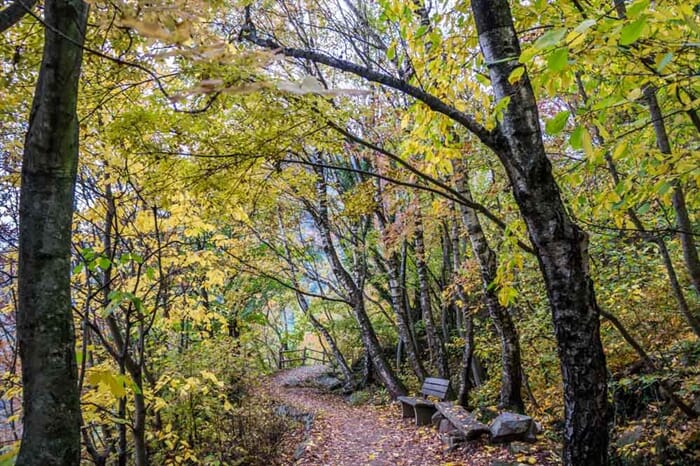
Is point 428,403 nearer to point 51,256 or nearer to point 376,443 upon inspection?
point 376,443

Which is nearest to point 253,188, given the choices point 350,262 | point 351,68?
point 351,68

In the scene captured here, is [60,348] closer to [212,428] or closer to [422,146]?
→ [422,146]

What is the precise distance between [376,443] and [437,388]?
140 centimetres

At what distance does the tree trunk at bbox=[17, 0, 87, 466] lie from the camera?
889 mm

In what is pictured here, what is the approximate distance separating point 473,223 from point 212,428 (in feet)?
16.4

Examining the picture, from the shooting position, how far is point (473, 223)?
5289 millimetres

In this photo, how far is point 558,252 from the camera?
2.14m

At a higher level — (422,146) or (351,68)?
(351,68)

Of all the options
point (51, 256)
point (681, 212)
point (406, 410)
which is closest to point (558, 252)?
point (681, 212)

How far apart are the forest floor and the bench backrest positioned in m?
0.55

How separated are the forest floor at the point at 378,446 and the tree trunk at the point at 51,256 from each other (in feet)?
13.6

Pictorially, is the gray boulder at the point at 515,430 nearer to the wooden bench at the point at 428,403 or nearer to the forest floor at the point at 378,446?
the forest floor at the point at 378,446

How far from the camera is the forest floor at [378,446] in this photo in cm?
422

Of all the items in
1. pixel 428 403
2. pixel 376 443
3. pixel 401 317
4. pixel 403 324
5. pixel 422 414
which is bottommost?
pixel 376 443
